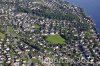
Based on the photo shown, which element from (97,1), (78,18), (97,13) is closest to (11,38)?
(78,18)

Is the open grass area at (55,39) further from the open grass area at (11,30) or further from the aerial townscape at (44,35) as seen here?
the open grass area at (11,30)

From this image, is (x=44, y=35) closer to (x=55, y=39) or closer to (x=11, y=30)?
(x=55, y=39)

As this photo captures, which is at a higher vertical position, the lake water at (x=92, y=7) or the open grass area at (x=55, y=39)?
the open grass area at (x=55, y=39)

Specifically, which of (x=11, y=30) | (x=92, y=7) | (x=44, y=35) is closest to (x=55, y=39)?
(x=44, y=35)

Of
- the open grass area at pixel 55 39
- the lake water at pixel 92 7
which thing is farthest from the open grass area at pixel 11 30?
the lake water at pixel 92 7

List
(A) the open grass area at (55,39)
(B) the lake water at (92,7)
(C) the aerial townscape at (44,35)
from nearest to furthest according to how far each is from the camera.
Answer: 1. (C) the aerial townscape at (44,35)
2. (A) the open grass area at (55,39)
3. (B) the lake water at (92,7)

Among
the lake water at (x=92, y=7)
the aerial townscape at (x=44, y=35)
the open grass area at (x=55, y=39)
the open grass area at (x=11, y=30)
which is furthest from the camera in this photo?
the lake water at (x=92, y=7)
